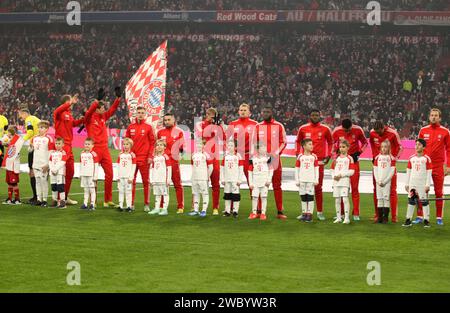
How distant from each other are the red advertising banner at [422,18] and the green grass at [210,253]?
28.5 meters

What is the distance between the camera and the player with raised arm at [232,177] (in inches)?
657

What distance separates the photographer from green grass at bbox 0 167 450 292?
33.9ft

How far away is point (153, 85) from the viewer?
20.3m

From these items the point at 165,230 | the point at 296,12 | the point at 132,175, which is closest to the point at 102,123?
the point at 132,175

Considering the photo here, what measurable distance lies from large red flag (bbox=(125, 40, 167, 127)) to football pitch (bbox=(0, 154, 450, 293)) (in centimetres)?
341

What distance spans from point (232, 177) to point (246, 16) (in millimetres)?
31530

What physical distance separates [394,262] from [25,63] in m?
43.4

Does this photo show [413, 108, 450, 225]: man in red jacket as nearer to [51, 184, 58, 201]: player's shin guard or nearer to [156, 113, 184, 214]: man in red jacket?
[156, 113, 184, 214]: man in red jacket

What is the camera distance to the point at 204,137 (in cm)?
1723

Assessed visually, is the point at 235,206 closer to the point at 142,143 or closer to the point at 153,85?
the point at 142,143

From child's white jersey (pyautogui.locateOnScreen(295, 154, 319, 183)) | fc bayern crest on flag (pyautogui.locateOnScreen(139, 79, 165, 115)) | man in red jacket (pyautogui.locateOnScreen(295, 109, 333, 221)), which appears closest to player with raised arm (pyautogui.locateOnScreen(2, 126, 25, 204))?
fc bayern crest on flag (pyautogui.locateOnScreen(139, 79, 165, 115))

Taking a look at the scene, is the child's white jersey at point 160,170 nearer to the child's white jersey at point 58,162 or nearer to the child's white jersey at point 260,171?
the child's white jersey at point 260,171

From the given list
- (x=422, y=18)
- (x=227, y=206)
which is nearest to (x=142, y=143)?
(x=227, y=206)
